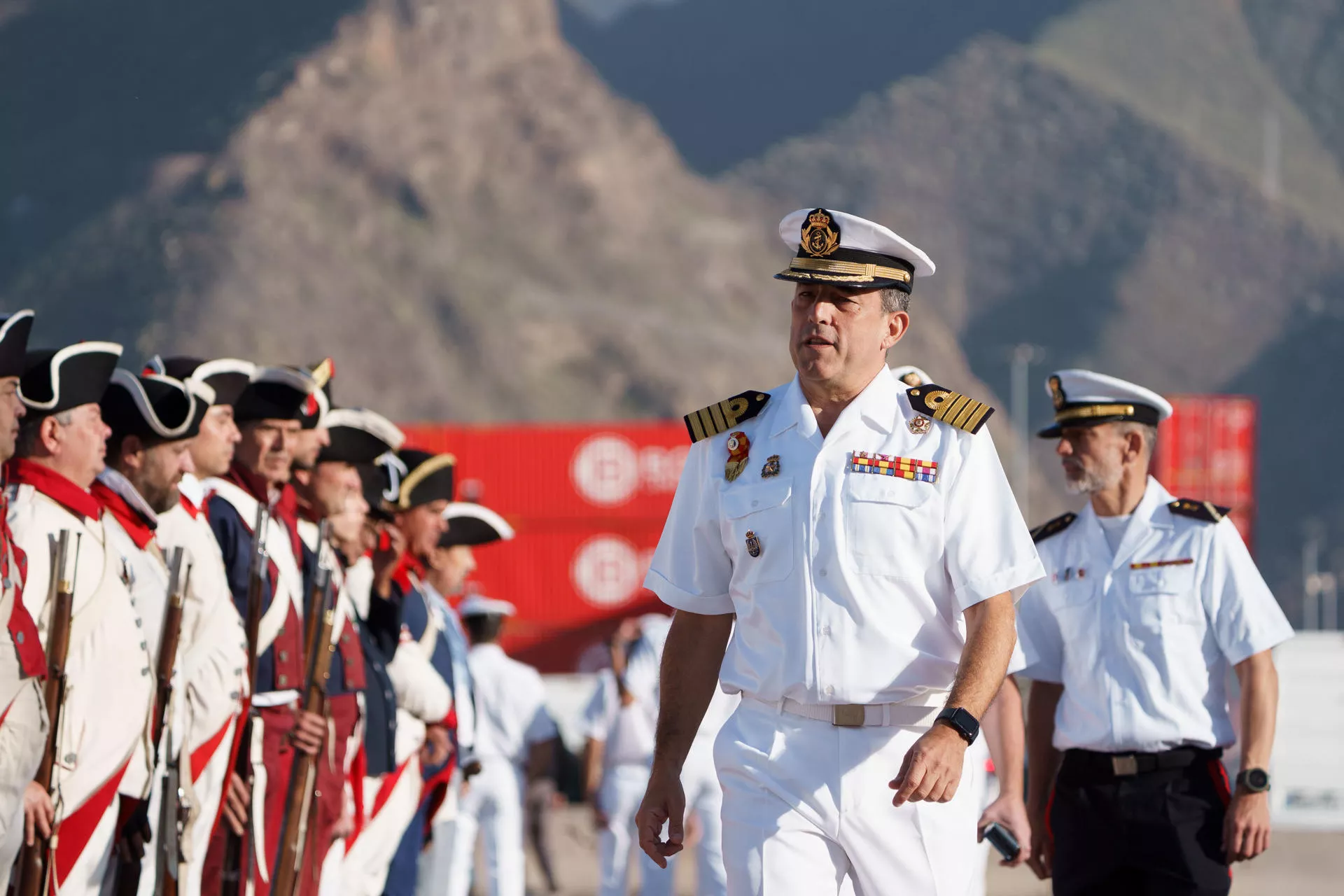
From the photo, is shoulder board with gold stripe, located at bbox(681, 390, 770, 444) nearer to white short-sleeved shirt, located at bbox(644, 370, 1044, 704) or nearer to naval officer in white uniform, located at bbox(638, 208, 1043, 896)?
naval officer in white uniform, located at bbox(638, 208, 1043, 896)

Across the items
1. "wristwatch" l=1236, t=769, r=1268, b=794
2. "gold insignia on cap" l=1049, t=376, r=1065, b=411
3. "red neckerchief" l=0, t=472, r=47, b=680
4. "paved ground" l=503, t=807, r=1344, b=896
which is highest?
"gold insignia on cap" l=1049, t=376, r=1065, b=411

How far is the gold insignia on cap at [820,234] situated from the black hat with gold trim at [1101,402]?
6.44 ft

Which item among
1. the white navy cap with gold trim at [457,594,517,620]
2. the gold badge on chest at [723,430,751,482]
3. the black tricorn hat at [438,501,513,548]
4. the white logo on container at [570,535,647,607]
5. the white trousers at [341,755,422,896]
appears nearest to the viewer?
the gold badge on chest at [723,430,751,482]

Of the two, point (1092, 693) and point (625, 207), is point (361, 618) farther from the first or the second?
point (625, 207)

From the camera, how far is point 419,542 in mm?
9477

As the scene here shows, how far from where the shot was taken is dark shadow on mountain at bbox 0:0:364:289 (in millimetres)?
104875

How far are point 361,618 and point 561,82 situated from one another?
4200 inches

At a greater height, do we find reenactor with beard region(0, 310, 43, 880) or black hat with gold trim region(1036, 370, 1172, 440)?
black hat with gold trim region(1036, 370, 1172, 440)

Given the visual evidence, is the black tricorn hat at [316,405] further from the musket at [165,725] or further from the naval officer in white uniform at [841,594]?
the naval officer in white uniform at [841,594]

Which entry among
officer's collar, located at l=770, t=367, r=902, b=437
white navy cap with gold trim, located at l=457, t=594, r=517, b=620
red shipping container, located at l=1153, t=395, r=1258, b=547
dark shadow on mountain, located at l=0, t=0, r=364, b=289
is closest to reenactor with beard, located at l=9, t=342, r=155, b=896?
officer's collar, located at l=770, t=367, r=902, b=437

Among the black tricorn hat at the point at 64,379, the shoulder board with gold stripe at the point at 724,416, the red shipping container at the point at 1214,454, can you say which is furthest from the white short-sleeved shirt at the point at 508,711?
the red shipping container at the point at 1214,454

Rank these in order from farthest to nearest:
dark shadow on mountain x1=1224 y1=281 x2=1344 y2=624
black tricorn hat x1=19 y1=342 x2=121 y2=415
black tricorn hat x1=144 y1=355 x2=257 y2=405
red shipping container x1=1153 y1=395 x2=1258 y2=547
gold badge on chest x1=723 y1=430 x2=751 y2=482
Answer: dark shadow on mountain x1=1224 y1=281 x2=1344 y2=624 → red shipping container x1=1153 y1=395 x2=1258 y2=547 → black tricorn hat x1=144 y1=355 x2=257 y2=405 → black tricorn hat x1=19 y1=342 x2=121 y2=415 → gold badge on chest x1=723 y1=430 x2=751 y2=482

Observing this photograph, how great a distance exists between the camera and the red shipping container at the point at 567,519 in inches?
1154

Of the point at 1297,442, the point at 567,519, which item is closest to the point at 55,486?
the point at 567,519
